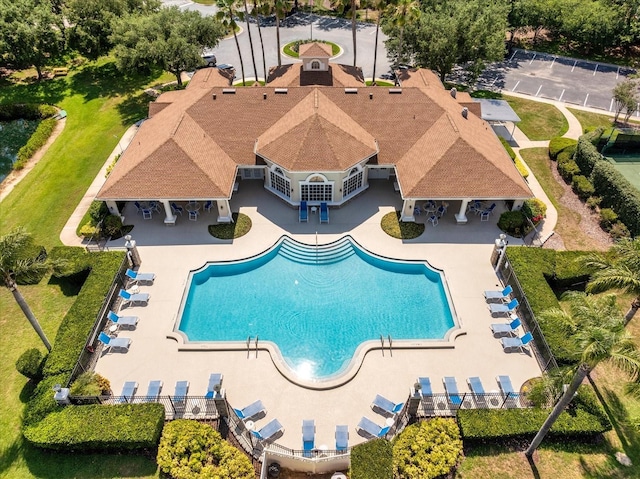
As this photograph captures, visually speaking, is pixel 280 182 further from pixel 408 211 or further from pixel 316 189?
pixel 408 211

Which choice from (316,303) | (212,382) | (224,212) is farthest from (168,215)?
(212,382)

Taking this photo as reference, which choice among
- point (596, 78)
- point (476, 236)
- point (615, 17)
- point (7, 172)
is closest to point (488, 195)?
point (476, 236)

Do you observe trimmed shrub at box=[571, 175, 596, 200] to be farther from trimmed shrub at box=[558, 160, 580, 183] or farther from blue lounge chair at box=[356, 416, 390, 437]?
blue lounge chair at box=[356, 416, 390, 437]

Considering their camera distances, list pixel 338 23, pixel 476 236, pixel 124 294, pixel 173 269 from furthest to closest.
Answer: pixel 338 23
pixel 476 236
pixel 173 269
pixel 124 294

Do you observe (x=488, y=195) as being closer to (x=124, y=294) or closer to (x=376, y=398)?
(x=376, y=398)

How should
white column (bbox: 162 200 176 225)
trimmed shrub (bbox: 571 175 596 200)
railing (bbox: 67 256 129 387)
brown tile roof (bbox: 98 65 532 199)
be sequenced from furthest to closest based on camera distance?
1. trimmed shrub (bbox: 571 175 596 200)
2. white column (bbox: 162 200 176 225)
3. brown tile roof (bbox: 98 65 532 199)
4. railing (bbox: 67 256 129 387)

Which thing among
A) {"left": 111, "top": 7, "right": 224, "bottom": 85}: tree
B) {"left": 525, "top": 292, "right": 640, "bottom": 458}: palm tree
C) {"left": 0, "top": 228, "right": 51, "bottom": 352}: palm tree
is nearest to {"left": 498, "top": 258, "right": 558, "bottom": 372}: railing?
{"left": 525, "top": 292, "right": 640, "bottom": 458}: palm tree

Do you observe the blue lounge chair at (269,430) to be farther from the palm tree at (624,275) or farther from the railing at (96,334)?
the palm tree at (624,275)
